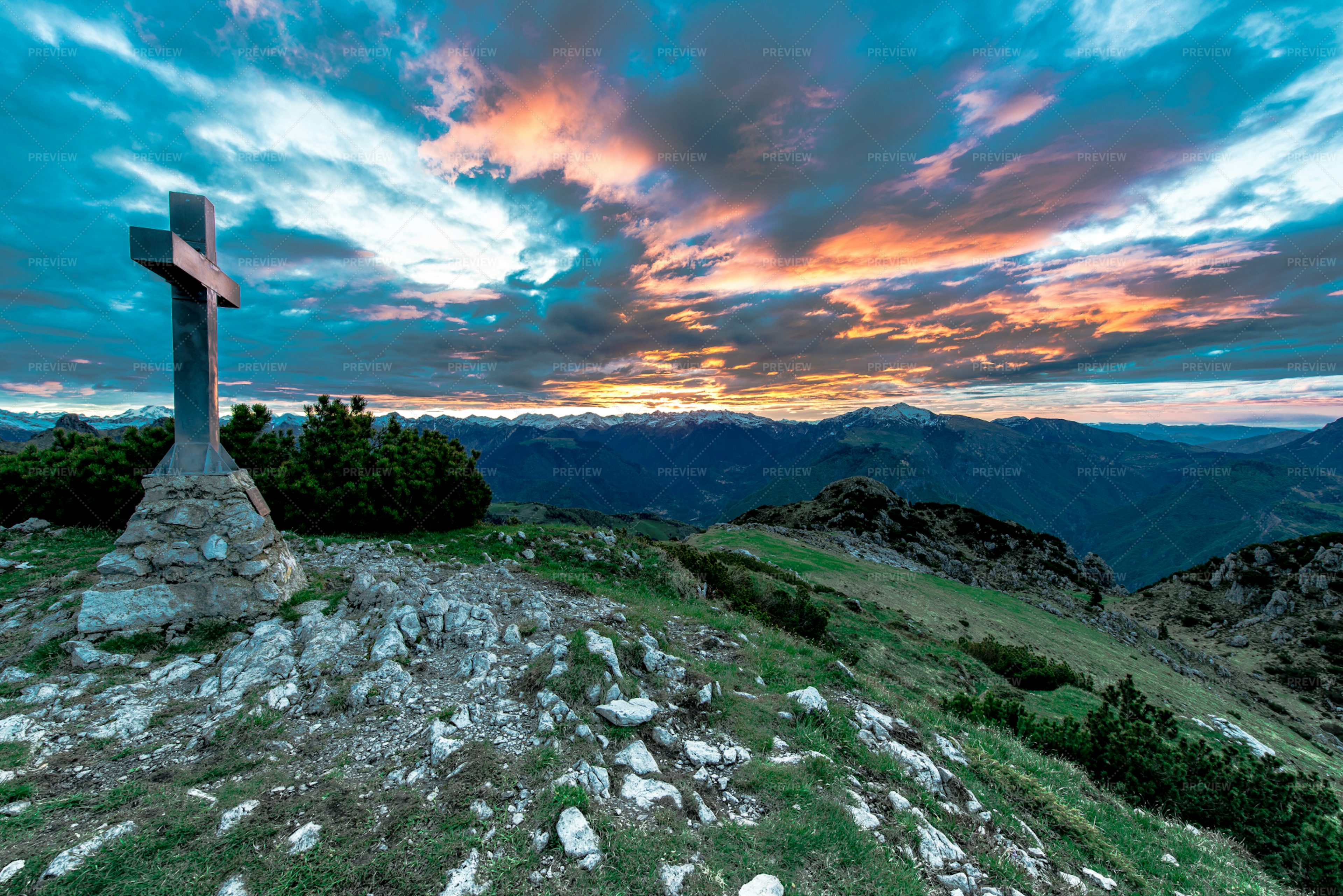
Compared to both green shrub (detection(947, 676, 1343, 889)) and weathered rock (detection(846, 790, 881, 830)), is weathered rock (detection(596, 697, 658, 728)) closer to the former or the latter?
weathered rock (detection(846, 790, 881, 830))

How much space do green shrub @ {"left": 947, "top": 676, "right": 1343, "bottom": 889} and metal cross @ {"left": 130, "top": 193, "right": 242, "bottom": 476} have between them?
20941mm

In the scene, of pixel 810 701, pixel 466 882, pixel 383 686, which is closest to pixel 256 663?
pixel 383 686

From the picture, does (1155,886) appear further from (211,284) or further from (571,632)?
(211,284)

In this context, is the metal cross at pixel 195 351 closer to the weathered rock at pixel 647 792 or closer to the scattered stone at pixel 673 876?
the weathered rock at pixel 647 792

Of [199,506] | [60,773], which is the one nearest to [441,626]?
[60,773]

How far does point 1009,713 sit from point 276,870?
16.3 meters

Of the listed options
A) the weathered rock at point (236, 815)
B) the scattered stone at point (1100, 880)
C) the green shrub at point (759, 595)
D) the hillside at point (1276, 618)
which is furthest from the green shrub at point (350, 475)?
the hillside at point (1276, 618)

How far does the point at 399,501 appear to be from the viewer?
2127 centimetres

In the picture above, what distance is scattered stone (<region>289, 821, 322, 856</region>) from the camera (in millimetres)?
5113

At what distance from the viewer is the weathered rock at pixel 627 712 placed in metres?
7.63

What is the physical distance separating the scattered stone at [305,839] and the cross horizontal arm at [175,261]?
11.9 metres

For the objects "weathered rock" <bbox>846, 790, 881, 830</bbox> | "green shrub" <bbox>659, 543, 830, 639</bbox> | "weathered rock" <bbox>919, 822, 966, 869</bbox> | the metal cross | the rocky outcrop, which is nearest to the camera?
"weathered rock" <bbox>919, 822, 966, 869</bbox>

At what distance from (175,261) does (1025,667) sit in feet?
117

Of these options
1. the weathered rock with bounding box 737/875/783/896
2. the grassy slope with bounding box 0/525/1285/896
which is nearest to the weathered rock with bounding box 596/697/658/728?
the grassy slope with bounding box 0/525/1285/896
